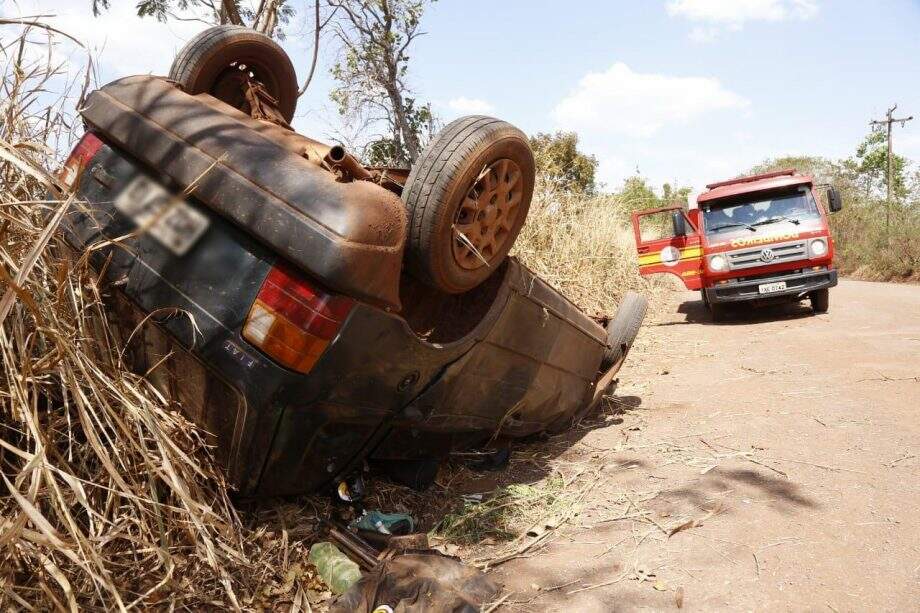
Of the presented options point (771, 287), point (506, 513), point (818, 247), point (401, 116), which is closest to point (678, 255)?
point (771, 287)

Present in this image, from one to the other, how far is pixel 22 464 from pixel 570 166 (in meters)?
19.8

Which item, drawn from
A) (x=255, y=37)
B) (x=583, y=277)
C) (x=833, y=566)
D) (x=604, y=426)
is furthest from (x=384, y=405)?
(x=583, y=277)

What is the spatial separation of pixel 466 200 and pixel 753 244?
8.23 metres

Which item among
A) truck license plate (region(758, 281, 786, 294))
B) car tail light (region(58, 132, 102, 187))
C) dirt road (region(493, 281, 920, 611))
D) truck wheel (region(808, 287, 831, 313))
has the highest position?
car tail light (region(58, 132, 102, 187))

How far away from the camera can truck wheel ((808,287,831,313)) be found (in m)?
9.46

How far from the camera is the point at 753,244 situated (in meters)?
9.52

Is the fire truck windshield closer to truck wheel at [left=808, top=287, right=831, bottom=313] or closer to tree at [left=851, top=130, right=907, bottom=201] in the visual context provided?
truck wheel at [left=808, top=287, right=831, bottom=313]

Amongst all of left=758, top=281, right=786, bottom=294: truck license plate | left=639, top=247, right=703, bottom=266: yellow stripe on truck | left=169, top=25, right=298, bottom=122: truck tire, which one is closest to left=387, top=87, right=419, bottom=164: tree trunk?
left=639, top=247, right=703, bottom=266: yellow stripe on truck

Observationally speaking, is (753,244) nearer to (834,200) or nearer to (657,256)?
(657,256)

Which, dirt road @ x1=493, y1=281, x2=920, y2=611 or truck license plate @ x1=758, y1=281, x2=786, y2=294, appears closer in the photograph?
dirt road @ x1=493, y1=281, x2=920, y2=611

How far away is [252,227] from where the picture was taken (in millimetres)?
2090

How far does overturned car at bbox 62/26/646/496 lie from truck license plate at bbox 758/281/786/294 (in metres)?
7.67

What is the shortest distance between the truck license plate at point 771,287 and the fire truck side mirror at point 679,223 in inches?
54.1

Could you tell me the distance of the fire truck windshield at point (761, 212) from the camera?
9617 mm
